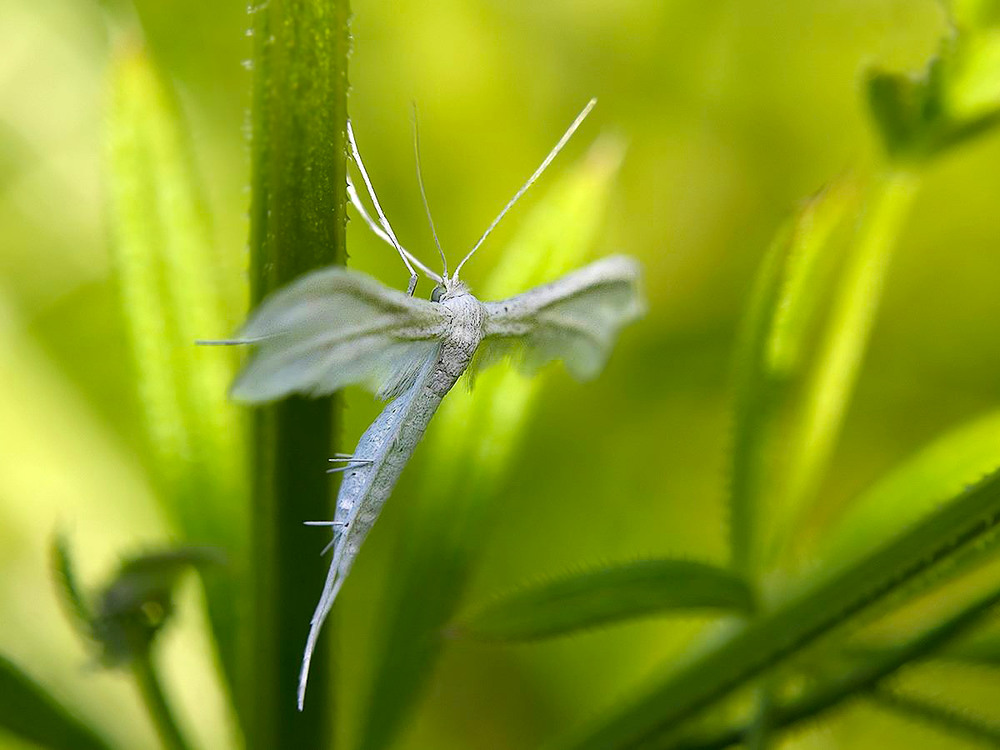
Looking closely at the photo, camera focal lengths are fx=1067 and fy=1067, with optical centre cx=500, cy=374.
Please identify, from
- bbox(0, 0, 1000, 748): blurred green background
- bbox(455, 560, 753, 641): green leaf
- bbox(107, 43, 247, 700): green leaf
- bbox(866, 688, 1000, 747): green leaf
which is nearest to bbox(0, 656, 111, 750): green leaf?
bbox(107, 43, 247, 700): green leaf

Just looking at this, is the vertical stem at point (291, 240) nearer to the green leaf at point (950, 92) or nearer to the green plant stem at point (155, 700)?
the green plant stem at point (155, 700)

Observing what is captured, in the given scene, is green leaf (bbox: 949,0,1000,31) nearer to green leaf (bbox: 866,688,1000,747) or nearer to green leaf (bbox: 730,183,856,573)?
green leaf (bbox: 730,183,856,573)

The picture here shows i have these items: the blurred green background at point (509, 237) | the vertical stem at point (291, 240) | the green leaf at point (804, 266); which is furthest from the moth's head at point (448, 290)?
the blurred green background at point (509, 237)

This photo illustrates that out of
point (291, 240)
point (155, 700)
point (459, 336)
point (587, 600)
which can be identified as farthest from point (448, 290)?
point (155, 700)

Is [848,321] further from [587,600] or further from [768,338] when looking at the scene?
[587,600]

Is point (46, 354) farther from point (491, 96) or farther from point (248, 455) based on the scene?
point (248, 455)

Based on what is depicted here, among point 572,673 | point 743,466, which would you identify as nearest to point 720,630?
point 743,466
